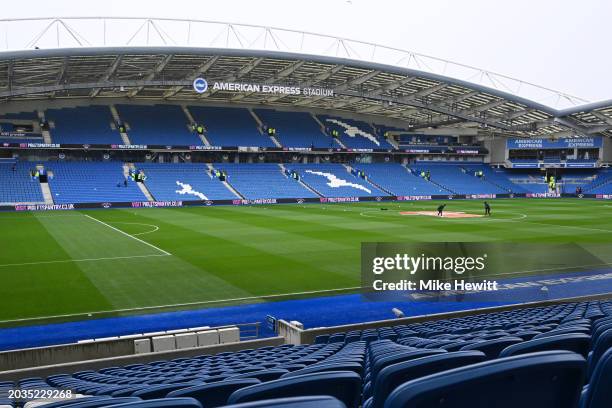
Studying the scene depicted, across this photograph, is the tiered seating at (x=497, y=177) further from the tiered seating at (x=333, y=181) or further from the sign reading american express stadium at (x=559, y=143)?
the tiered seating at (x=333, y=181)

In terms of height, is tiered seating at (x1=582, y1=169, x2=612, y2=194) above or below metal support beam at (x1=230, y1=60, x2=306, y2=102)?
below

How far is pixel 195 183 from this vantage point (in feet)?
218

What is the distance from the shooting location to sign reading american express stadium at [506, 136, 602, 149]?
7900 centimetres

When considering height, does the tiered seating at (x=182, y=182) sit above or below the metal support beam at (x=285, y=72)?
below

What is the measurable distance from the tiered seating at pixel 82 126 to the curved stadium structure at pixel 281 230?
278 millimetres

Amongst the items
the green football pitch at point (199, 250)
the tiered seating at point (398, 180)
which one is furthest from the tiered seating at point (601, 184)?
the green football pitch at point (199, 250)

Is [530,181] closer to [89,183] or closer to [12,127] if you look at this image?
[89,183]

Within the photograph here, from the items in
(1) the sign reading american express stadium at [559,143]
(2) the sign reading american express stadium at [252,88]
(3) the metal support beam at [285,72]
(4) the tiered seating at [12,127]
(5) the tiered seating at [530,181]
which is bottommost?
(5) the tiered seating at [530,181]

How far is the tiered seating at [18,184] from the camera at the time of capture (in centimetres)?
5478

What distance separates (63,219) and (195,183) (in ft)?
77.0

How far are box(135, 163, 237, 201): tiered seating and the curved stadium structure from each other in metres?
0.40

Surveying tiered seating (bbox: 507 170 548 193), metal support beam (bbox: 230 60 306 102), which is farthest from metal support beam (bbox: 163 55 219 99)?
tiered seating (bbox: 507 170 548 193)

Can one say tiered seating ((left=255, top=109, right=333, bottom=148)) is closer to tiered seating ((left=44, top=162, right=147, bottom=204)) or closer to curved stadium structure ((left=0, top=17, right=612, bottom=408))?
curved stadium structure ((left=0, top=17, right=612, bottom=408))

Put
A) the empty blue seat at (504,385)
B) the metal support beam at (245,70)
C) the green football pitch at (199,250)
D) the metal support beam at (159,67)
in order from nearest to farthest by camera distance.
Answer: the empty blue seat at (504,385), the green football pitch at (199,250), the metal support beam at (159,67), the metal support beam at (245,70)
